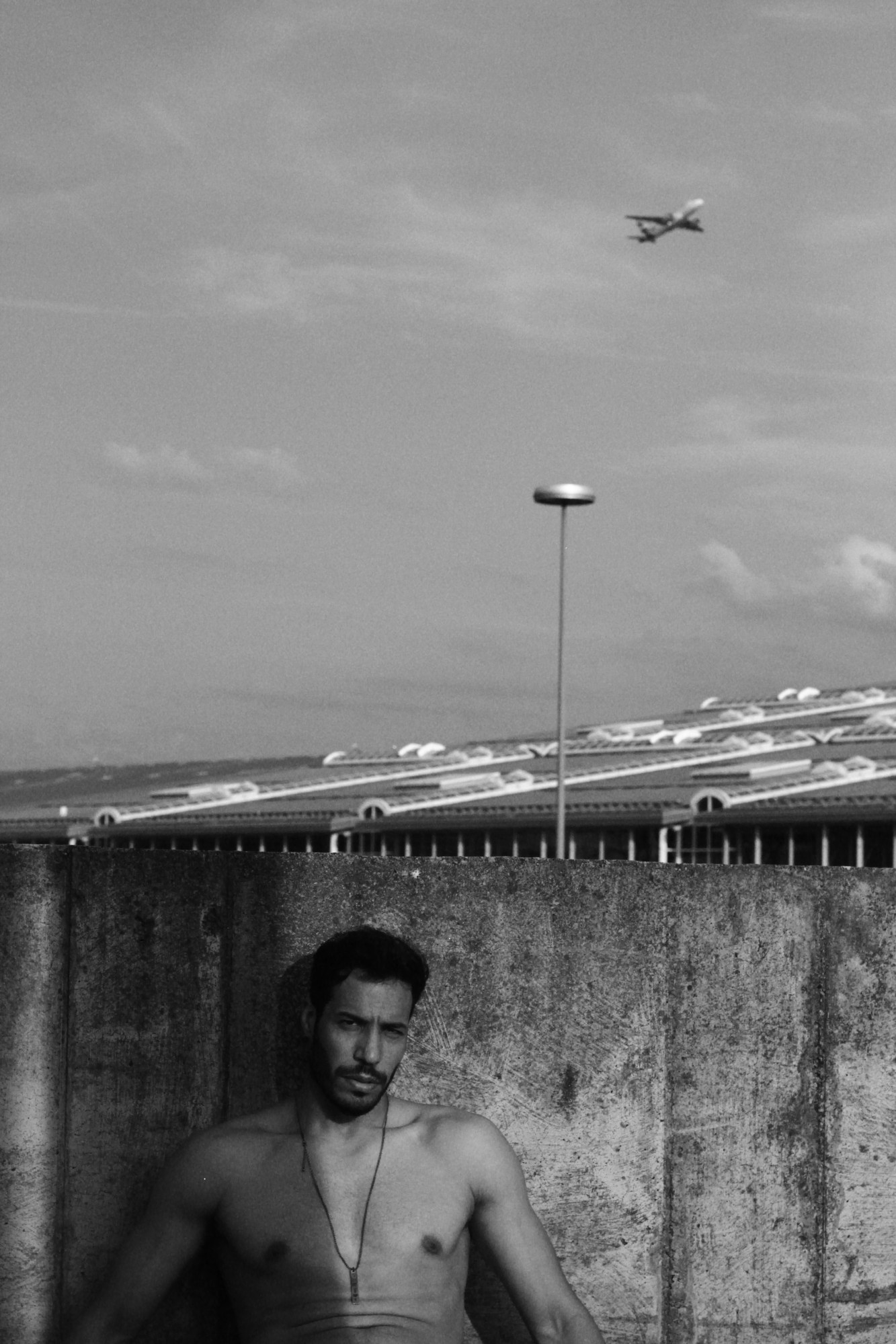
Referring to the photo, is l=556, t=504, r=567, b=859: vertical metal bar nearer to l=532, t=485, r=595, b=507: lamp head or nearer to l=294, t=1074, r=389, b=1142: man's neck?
l=532, t=485, r=595, b=507: lamp head

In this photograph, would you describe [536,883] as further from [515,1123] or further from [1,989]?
[1,989]

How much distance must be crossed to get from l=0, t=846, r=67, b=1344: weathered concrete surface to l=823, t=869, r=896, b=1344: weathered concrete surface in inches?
88.2

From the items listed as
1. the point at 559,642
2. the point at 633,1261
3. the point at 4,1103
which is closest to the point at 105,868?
the point at 4,1103

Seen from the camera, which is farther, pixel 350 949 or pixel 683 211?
pixel 683 211

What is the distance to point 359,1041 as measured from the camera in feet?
16.1

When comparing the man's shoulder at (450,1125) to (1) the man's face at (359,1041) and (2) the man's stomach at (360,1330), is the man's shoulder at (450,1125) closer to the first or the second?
(1) the man's face at (359,1041)

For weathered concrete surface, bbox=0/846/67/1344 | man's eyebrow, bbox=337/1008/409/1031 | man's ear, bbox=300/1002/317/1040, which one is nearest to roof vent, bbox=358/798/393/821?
weathered concrete surface, bbox=0/846/67/1344

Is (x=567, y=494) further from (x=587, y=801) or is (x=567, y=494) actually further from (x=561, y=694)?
(x=587, y=801)

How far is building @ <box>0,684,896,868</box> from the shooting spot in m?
54.4

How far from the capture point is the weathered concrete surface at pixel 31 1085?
538 cm

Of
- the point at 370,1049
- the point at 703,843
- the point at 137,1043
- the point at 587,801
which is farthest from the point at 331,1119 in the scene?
the point at 587,801

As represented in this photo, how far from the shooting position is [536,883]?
5.58m

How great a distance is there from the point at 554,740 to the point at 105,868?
75.0m

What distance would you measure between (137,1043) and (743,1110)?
1.77 m
